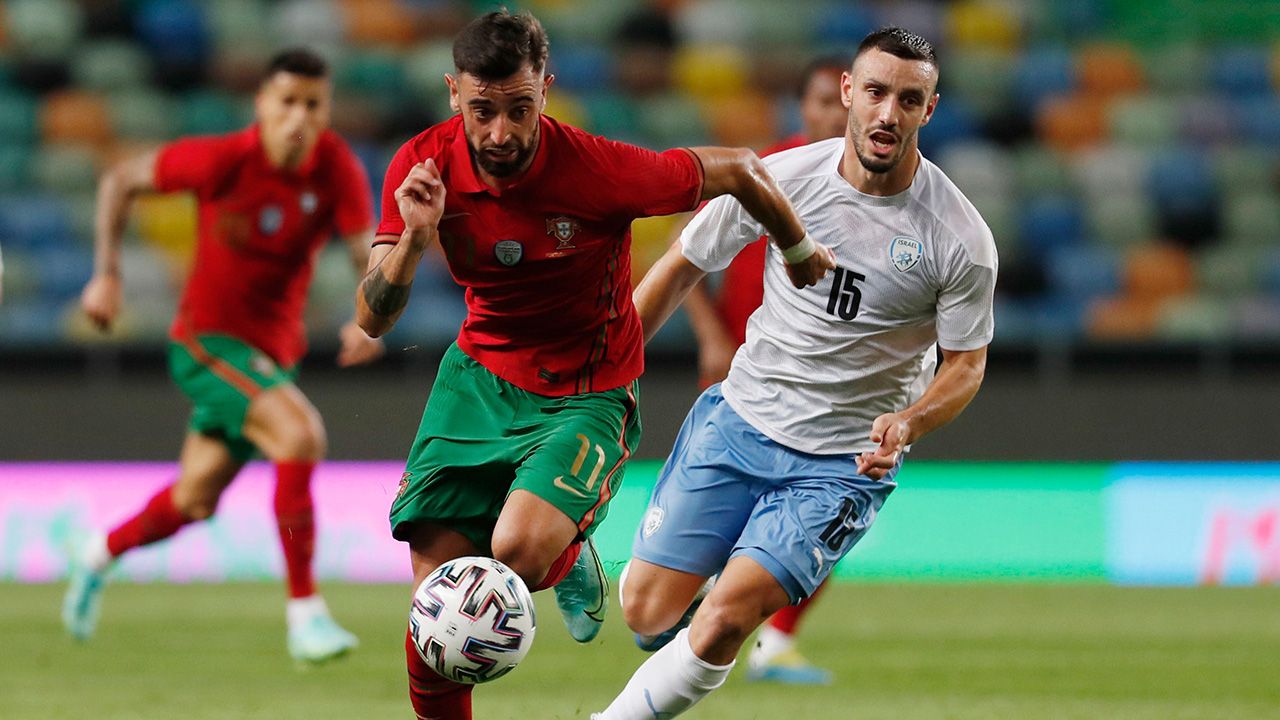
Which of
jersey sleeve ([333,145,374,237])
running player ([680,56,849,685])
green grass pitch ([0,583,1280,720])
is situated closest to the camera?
green grass pitch ([0,583,1280,720])

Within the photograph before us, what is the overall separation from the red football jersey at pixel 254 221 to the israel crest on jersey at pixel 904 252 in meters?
3.18

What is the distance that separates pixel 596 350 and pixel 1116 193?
8880mm

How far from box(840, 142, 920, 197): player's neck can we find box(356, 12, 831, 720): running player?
1.79ft

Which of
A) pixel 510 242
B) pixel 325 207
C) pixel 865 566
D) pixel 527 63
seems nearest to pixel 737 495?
pixel 510 242

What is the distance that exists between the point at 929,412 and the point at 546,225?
3.77 feet

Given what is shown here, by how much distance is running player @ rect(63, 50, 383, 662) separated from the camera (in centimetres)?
736

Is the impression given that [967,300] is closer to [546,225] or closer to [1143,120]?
[546,225]

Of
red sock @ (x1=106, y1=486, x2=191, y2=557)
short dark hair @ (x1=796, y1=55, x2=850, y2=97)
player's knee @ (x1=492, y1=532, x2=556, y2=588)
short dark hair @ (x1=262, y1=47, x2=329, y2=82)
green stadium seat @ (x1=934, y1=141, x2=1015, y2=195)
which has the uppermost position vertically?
green stadium seat @ (x1=934, y1=141, x2=1015, y2=195)

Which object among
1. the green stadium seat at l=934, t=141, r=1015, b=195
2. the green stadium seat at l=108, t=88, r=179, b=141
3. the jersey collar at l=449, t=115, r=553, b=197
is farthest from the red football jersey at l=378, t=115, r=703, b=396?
the green stadium seat at l=108, t=88, r=179, b=141

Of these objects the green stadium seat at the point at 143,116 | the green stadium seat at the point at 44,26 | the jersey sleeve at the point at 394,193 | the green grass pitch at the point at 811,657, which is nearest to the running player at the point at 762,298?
the green grass pitch at the point at 811,657

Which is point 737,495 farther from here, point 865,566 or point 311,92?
point 865,566

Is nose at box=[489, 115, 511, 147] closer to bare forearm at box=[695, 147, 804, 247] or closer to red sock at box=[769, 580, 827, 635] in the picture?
bare forearm at box=[695, 147, 804, 247]

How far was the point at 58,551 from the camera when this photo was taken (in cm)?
1033

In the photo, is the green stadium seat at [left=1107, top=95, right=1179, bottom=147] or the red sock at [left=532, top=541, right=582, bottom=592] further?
the green stadium seat at [left=1107, top=95, right=1179, bottom=147]
